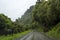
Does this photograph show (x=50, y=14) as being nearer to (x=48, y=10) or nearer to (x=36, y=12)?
(x=48, y=10)

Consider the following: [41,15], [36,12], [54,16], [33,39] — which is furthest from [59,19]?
[33,39]

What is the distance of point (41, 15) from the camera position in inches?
1481

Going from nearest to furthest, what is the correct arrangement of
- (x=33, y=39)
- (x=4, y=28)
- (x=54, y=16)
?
(x=33, y=39)
(x=54, y=16)
(x=4, y=28)

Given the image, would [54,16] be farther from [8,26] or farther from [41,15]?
[8,26]

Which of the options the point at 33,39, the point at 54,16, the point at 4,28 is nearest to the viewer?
the point at 33,39

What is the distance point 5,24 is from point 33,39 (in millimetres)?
31306

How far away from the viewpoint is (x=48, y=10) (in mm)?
34375

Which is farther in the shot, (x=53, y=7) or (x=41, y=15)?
(x=41, y=15)

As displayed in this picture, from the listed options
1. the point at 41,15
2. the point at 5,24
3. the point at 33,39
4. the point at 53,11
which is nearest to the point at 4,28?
the point at 5,24

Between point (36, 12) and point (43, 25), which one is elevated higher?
point (36, 12)

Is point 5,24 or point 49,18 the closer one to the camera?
point 49,18

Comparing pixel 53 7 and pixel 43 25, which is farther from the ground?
pixel 53 7

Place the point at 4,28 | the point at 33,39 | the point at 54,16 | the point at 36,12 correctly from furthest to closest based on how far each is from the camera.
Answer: the point at 36,12
the point at 4,28
the point at 54,16
the point at 33,39

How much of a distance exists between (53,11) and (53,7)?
60 cm
